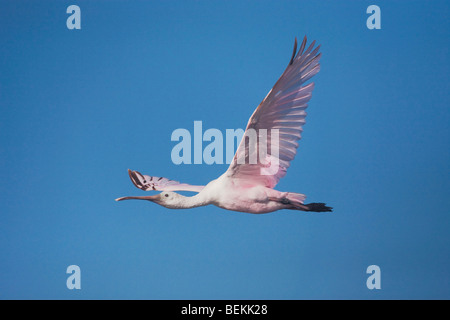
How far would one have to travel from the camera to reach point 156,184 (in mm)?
6168

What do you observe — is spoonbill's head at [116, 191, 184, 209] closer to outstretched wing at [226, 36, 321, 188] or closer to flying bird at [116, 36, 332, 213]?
flying bird at [116, 36, 332, 213]

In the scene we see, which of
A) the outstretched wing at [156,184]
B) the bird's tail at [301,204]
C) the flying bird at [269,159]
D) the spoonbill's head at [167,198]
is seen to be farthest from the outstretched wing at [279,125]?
the outstretched wing at [156,184]

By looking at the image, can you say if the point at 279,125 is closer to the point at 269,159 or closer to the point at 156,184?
the point at 269,159

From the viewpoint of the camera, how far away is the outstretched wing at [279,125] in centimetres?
506

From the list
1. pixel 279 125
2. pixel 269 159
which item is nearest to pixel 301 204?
pixel 269 159

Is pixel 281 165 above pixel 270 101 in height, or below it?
below

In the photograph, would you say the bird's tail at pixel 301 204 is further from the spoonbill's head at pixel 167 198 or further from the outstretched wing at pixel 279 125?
the spoonbill's head at pixel 167 198

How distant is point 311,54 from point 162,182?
7.23ft

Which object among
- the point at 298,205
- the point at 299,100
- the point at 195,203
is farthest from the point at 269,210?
the point at 299,100

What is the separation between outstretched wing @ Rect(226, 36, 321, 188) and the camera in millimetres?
5062

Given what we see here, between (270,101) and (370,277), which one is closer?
(270,101)

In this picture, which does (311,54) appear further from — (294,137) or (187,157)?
(187,157)

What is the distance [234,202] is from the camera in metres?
5.47

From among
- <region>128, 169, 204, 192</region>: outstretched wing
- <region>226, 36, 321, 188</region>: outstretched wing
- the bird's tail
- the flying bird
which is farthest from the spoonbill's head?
the bird's tail
